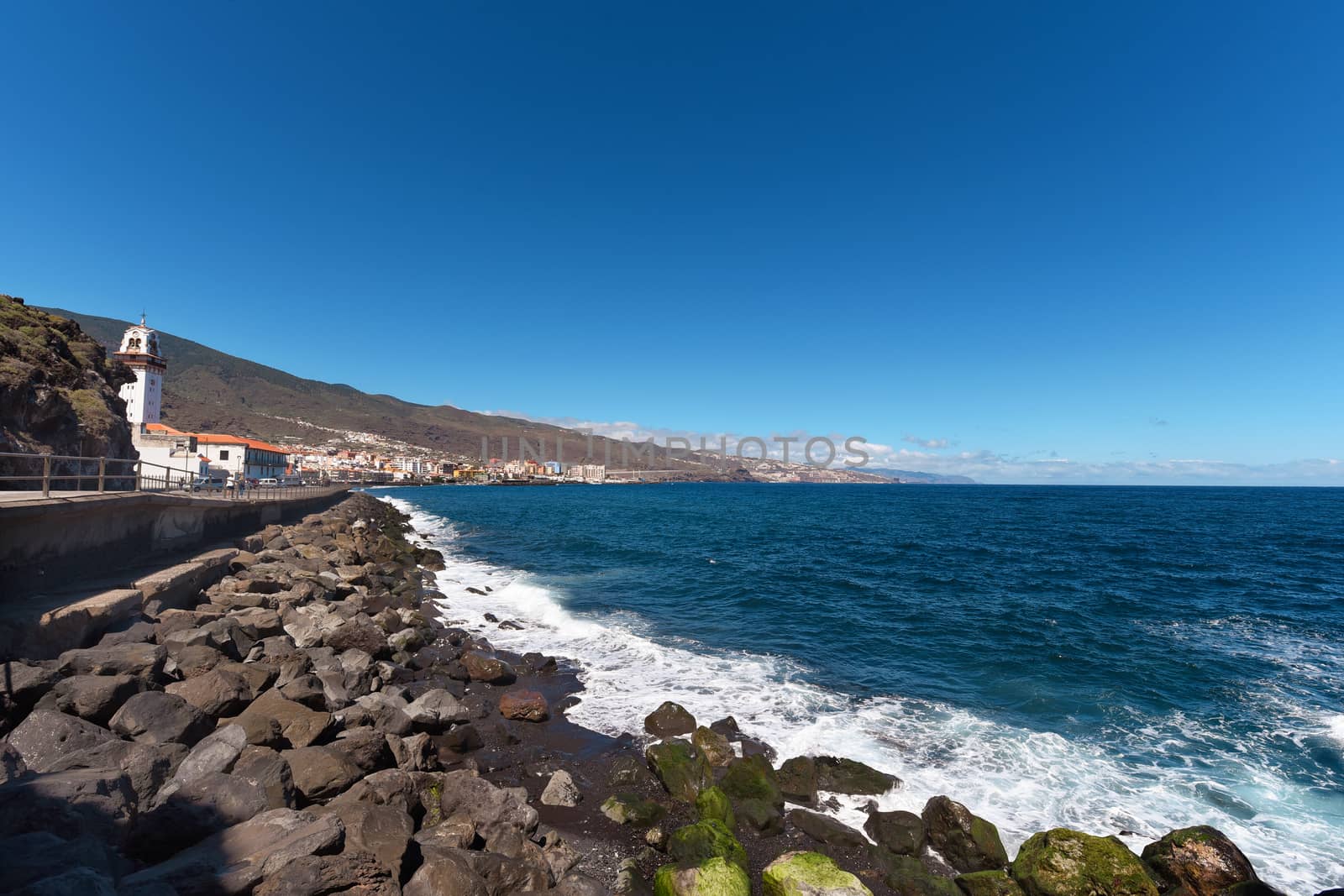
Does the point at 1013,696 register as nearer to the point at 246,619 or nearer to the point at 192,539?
the point at 246,619

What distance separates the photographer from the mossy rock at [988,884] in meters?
6.88

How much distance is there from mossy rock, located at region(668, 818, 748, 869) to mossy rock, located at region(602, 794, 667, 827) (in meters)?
0.74

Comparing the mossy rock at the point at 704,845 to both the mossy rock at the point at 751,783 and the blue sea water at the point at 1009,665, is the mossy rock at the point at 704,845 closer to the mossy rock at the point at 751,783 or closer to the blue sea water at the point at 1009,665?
the mossy rock at the point at 751,783

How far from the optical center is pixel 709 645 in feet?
55.3

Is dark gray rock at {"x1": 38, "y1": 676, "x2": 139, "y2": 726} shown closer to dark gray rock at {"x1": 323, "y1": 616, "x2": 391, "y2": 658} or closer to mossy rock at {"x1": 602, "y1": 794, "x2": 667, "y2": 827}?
dark gray rock at {"x1": 323, "y1": 616, "x2": 391, "y2": 658}

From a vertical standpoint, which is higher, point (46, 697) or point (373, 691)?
point (46, 697)

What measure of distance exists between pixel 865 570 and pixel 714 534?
18.7 metres

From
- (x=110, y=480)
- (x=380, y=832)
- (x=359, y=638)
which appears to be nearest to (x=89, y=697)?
(x=380, y=832)

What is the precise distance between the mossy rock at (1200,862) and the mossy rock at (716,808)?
5.28m

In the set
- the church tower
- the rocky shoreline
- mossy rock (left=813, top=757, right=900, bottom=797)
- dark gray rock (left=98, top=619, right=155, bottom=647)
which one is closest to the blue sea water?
mossy rock (left=813, top=757, right=900, bottom=797)

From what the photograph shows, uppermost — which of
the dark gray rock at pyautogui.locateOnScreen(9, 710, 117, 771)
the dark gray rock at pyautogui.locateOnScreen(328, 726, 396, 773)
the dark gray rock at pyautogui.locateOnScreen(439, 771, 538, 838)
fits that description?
the dark gray rock at pyautogui.locateOnScreen(9, 710, 117, 771)

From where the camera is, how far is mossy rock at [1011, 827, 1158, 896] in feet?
22.1

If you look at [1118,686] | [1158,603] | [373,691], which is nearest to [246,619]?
[373,691]

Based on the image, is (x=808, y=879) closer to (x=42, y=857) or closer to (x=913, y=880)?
(x=913, y=880)
